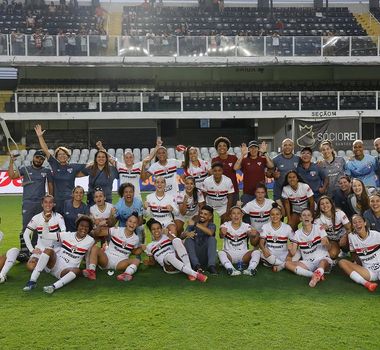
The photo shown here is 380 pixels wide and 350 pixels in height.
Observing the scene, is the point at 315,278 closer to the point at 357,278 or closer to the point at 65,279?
the point at 357,278

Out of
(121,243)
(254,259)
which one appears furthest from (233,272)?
(121,243)

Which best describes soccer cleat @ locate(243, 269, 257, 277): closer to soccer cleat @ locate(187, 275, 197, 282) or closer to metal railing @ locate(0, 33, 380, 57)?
soccer cleat @ locate(187, 275, 197, 282)

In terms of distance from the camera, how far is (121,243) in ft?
21.5

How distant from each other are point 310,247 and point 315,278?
0.53 metres

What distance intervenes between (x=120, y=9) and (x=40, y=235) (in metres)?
25.6

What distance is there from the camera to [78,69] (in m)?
24.0

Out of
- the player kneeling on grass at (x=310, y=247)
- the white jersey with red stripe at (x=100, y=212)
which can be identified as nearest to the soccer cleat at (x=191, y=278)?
the player kneeling on grass at (x=310, y=247)

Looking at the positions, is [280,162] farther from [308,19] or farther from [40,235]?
[308,19]

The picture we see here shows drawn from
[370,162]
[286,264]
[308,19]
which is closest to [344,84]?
[308,19]

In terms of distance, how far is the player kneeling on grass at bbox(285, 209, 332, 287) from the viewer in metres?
6.28

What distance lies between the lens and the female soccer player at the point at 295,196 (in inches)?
276

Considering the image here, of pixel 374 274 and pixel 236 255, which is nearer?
pixel 374 274

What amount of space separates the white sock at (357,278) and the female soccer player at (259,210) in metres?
1.54

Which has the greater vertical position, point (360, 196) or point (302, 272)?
point (360, 196)
